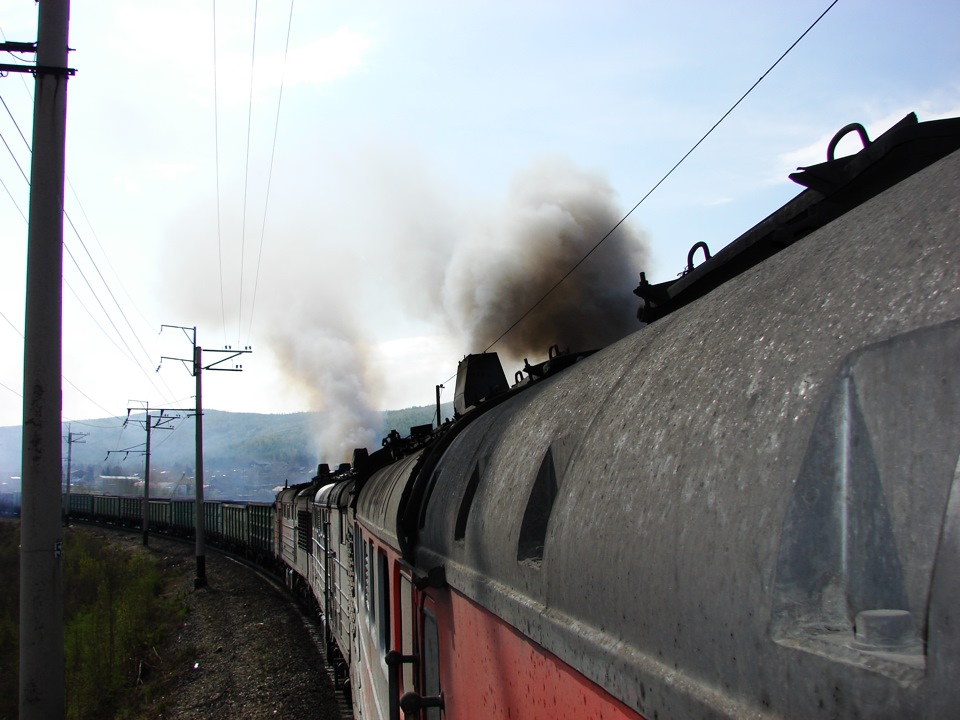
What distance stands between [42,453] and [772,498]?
5.61 m

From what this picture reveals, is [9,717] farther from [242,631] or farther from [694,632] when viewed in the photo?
[694,632]

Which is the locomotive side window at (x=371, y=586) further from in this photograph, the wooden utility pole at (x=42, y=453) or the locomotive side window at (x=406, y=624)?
the wooden utility pole at (x=42, y=453)

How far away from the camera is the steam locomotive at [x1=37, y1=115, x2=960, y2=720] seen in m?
0.99

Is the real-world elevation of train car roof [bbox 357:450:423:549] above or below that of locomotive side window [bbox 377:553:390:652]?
above

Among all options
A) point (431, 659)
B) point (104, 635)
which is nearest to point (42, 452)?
point (431, 659)

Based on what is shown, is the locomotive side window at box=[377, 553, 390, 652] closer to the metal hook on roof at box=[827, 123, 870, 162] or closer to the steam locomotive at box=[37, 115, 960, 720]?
the steam locomotive at box=[37, 115, 960, 720]

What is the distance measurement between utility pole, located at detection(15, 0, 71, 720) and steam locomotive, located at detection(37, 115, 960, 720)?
13.0 ft

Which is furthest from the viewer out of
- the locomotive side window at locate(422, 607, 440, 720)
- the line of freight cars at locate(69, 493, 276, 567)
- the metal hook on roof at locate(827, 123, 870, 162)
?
the line of freight cars at locate(69, 493, 276, 567)

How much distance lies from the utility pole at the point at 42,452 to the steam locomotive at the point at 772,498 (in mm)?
3968

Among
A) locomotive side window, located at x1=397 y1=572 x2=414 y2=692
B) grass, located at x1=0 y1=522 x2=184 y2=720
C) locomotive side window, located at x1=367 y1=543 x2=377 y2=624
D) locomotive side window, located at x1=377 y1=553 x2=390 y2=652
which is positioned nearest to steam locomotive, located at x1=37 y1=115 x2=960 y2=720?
locomotive side window, located at x1=397 y1=572 x2=414 y2=692

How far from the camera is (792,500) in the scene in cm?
116

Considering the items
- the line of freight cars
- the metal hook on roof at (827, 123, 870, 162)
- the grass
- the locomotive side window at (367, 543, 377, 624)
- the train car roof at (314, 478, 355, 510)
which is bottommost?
the grass

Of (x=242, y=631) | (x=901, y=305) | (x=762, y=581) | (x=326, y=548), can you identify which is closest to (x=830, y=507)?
(x=762, y=581)

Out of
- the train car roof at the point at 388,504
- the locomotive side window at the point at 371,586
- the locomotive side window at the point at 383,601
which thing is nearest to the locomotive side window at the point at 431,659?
the train car roof at the point at 388,504
